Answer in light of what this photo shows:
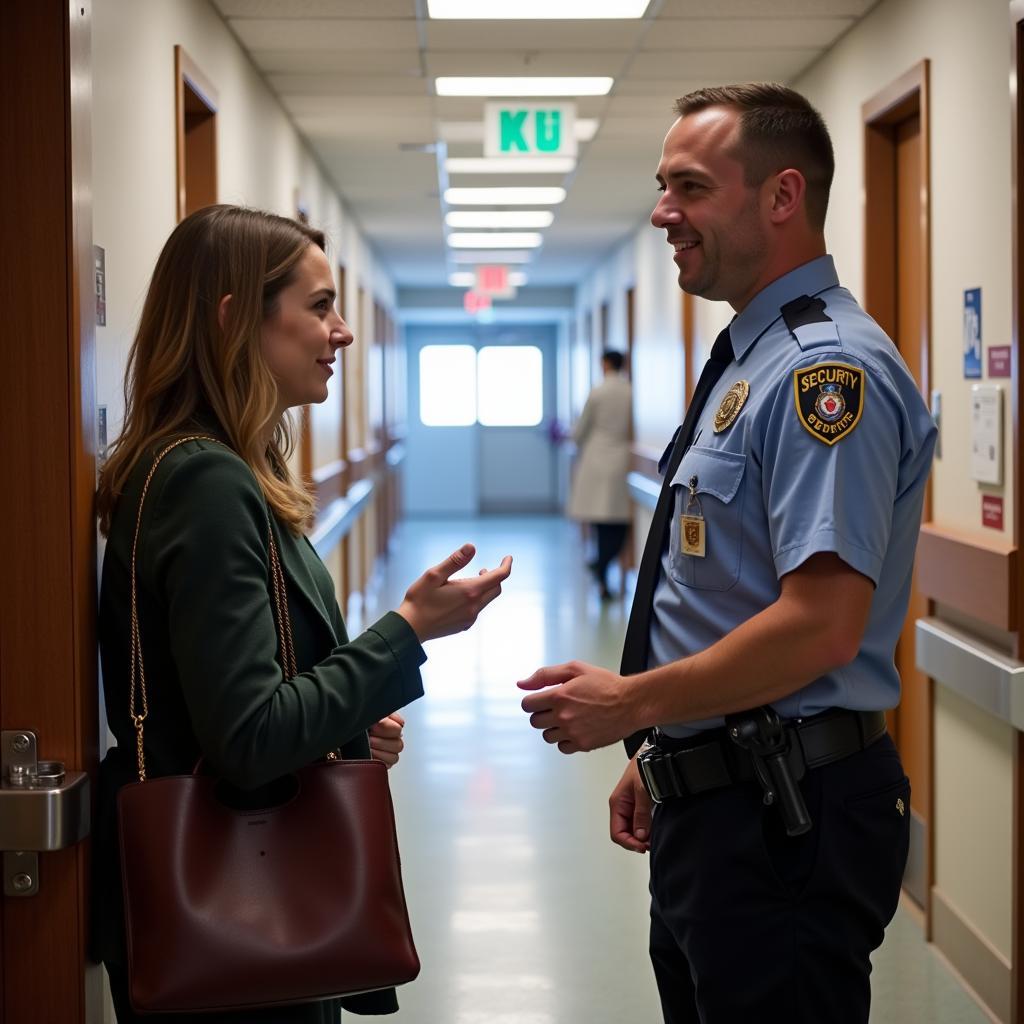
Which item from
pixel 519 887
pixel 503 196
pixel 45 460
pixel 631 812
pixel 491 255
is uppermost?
pixel 491 255

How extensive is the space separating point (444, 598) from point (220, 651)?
1.08ft

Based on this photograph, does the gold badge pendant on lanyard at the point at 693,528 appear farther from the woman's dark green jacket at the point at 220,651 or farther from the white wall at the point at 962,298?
the white wall at the point at 962,298

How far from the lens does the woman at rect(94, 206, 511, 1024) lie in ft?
5.27

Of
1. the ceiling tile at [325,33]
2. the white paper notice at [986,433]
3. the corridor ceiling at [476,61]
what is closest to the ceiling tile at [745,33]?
the corridor ceiling at [476,61]

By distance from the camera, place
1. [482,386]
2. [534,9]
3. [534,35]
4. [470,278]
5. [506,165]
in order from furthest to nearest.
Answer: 1. [482,386]
2. [470,278]
3. [506,165]
4. [534,35]
5. [534,9]

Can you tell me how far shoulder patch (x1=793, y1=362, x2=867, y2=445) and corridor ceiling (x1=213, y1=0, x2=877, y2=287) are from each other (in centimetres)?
326

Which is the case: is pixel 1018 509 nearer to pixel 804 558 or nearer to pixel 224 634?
pixel 804 558

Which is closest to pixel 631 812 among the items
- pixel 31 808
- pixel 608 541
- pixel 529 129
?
pixel 31 808

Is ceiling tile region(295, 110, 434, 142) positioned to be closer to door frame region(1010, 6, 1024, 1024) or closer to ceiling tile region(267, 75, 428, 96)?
ceiling tile region(267, 75, 428, 96)

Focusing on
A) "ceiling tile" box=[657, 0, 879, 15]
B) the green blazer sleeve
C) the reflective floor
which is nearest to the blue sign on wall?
"ceiling tile" box=[657, 0, 879, 15]

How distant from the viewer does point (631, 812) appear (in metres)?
2.25

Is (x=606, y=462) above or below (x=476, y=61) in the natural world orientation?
below

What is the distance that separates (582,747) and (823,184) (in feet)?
2.89

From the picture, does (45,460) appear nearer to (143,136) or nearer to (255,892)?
(255,892)
